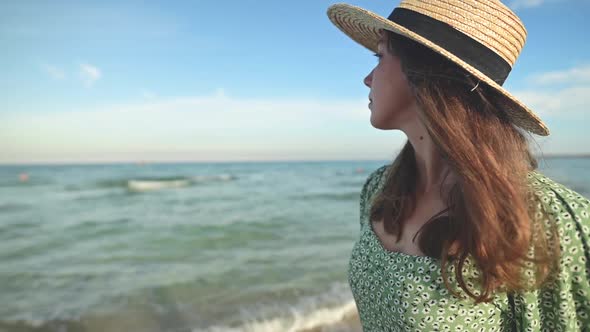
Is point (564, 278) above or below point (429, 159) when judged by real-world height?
below

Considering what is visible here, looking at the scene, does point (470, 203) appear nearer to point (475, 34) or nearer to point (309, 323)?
point (475, 34)

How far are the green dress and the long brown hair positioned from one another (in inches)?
1.7

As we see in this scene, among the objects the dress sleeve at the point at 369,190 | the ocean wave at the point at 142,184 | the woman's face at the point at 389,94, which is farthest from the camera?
the ocean wave at the point at 142,184

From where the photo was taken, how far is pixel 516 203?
121 cm

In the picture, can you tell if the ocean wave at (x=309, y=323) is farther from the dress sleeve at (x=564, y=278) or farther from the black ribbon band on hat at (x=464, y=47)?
the black ribbon band on hat at (x=464, y=47)

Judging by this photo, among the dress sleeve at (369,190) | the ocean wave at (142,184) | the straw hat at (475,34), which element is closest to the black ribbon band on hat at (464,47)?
the straw hat at (475,34)

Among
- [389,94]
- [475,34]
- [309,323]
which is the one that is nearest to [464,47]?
[475,34]

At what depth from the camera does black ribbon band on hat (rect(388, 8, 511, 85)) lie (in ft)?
4.42

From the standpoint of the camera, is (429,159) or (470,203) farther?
(429,159)

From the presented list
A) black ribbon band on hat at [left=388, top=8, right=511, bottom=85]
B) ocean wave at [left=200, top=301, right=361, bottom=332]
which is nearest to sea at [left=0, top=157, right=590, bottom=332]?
ocean wave at [left=200, top=301, right=361, bottom=332]

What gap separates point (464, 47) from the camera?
1350 mm

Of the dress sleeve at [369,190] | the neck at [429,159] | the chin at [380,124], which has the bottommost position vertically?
the dress sleeve at [369,190]

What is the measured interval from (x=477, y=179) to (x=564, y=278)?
38 centimetres

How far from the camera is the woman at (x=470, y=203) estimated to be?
120 cm
